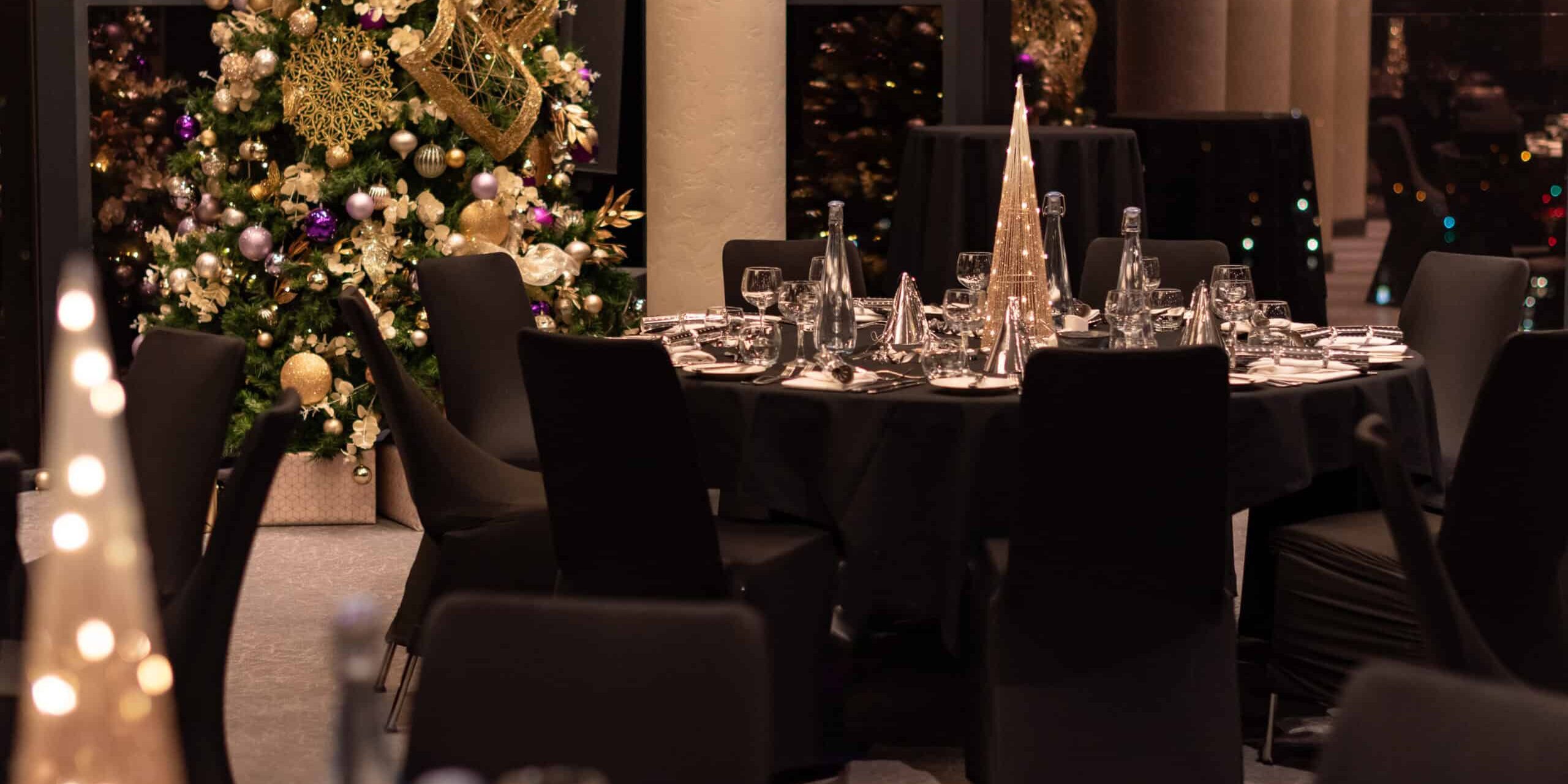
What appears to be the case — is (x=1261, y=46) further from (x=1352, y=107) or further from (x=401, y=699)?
(x=401, y=699)

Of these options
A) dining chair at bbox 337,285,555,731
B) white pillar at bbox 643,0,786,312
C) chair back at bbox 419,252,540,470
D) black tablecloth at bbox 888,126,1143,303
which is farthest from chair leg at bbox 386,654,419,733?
white pillar at bbox 643,0,786,312

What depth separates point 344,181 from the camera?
5520mm

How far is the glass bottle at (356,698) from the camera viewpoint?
792mm

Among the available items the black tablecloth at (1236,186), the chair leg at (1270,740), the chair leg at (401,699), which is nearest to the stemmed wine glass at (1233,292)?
the chair leg at (1270,740)

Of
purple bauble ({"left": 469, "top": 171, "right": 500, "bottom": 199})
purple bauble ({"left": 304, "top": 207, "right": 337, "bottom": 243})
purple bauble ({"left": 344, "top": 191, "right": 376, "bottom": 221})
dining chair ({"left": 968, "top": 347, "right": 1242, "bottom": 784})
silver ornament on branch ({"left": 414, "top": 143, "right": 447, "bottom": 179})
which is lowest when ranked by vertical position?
dining chair ({"left": 968, "top": 347, "right": 1242, "bottom": 784})

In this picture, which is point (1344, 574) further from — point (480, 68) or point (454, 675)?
point (480, 68)

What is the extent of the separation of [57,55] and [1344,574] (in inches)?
194

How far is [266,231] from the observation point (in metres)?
5.55

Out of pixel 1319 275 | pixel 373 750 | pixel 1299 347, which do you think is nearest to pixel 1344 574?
pixel 1299 347

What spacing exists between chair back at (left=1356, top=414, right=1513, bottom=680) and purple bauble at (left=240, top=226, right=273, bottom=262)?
3886mm

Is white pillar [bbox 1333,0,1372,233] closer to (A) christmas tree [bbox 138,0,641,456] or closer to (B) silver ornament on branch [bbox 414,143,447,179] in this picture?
(A) christmas tree [bbox 138,0,641,456]

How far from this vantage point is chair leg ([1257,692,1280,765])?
12.4ft

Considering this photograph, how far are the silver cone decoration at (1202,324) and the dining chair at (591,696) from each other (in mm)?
2338

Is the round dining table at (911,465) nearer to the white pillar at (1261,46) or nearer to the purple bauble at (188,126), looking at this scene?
the purple bauble at (188,126)
